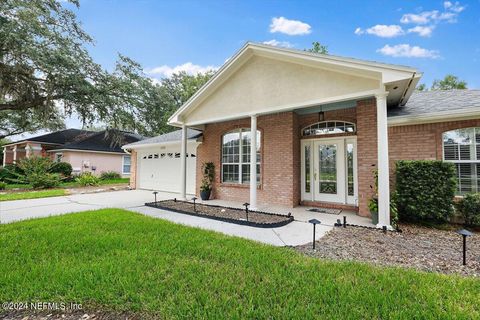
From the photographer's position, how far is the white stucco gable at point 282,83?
5.53 metres

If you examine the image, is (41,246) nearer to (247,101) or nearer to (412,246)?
(247,101)

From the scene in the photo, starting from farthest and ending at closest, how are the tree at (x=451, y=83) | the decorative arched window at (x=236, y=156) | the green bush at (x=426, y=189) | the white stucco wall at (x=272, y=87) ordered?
the tree at (x=451, y=83) < the decorative arched window at (x=236, y=156) < the white stucco wall at (x=272, y=87) < the green bush at (x=426, y=189)

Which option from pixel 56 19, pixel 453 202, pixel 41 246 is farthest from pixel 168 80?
pixel 453 202

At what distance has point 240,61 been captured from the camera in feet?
25.7

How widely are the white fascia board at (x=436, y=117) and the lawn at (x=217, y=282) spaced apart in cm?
454

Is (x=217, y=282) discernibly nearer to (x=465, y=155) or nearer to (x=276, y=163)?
(x=276, y=163)

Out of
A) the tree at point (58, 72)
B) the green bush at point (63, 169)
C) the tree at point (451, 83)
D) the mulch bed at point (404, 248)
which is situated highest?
the tree at point (451, 83)

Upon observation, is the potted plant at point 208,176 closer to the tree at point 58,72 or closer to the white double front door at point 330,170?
the white double front door at point 330,170

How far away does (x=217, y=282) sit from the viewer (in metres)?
2.87

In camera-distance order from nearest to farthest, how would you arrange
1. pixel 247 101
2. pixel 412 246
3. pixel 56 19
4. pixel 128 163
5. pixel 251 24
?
pixel 412 246 < pixel 247 101 < pixel 56 19 < pixel 251 24 < pixel 128 163

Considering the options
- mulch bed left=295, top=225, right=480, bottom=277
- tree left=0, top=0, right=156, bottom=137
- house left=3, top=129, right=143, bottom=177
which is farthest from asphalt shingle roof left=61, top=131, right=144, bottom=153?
mulch bed left=295, top=225, right=480, bottom=277

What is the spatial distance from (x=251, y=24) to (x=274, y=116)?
712cm

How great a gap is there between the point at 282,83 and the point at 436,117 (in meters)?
4.17

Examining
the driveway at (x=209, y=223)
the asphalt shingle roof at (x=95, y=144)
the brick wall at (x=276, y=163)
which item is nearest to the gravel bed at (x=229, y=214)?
the driveway at (x=209, y=223)
